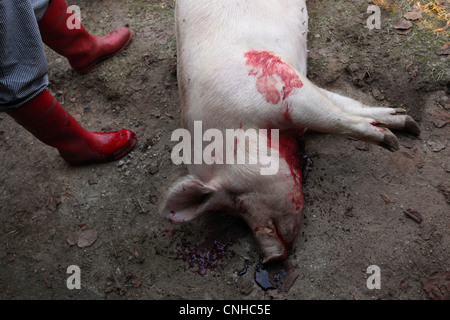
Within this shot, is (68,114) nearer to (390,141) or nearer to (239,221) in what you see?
(239,221)

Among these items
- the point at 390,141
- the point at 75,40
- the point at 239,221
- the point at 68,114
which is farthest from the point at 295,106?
the point at 75,40

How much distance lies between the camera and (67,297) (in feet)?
8.33

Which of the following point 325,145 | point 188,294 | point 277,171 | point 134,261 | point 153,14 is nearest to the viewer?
point 277,171

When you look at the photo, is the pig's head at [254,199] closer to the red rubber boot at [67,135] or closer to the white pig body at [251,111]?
the white pig body at [251,111]

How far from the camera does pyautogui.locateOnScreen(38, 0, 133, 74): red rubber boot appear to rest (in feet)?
10.1

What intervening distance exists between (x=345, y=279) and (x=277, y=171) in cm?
82

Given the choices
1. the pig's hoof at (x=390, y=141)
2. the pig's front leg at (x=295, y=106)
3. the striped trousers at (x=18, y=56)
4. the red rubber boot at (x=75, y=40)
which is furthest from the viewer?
the red rubber boot at (x=75, y=40)

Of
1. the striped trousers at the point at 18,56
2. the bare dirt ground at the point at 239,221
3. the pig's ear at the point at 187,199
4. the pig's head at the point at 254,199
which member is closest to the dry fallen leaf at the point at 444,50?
the bare dirt ground at the point at 239,221

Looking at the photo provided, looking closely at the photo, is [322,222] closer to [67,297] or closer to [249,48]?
[249,48]

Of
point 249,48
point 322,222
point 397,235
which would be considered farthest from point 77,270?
point 397,235

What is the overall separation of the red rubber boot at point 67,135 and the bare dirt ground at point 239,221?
118 millimetres

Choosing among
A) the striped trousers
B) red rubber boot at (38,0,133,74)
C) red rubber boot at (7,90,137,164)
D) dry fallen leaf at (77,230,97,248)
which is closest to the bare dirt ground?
dry fallen leaf at (77,230,97,248)

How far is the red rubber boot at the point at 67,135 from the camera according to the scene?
247 centimetres

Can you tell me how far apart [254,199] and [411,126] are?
1382 mm
